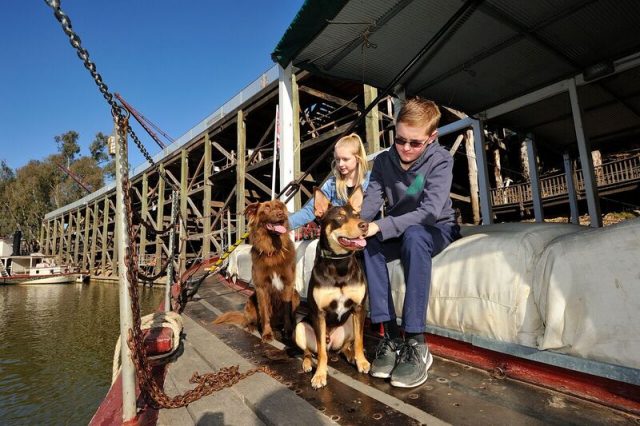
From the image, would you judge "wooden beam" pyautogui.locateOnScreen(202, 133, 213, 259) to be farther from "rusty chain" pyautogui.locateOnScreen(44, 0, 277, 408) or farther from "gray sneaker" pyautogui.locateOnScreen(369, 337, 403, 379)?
"gray sneaker" pyautogui.locateOnScreen(369, 337, 403, 379)

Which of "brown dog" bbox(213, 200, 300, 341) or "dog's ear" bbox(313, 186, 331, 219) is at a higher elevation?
"dog's ear" bbox(313, 186, 331, 219)

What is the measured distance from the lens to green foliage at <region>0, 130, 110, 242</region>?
147 feet

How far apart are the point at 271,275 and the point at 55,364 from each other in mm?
6474

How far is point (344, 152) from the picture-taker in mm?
2988

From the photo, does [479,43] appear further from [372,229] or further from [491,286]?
[491,286]

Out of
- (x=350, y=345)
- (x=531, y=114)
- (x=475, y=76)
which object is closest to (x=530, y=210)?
(x=531, y=114)

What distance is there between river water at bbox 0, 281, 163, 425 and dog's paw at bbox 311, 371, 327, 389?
468 centimetres

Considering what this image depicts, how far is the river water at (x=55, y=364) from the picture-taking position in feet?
15.9

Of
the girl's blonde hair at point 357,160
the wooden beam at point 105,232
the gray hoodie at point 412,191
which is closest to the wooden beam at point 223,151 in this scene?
the girl's blonde hair at point 357,160

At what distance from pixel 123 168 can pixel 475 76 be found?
375cm

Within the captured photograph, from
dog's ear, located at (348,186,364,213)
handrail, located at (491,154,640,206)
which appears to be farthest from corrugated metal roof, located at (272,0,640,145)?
handrail, located at (491,154,640,206)

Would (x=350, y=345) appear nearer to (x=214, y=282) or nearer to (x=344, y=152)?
(x=344, y=152)

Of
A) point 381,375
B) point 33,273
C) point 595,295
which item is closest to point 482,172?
point 595,295

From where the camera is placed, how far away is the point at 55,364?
6.53 metres
